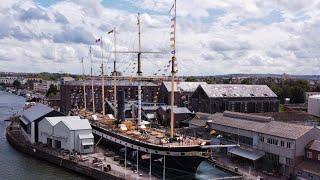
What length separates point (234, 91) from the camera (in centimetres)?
7906

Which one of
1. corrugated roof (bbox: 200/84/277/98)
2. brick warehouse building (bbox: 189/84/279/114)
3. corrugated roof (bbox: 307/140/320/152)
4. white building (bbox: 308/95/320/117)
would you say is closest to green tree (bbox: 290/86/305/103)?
white building (bbox: 308/95/320/117)

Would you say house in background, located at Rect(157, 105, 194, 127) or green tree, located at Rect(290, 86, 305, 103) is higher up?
green tree, located at Rect(290, 86, 305, 103)

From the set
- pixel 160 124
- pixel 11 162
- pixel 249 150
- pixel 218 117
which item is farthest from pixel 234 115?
pixel 11 162

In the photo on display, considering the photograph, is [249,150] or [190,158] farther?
[249,150]

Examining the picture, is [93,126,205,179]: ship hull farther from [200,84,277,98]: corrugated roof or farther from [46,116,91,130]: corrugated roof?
[200,84,277,98]: corrugated roof

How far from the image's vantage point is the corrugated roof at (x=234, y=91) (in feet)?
251

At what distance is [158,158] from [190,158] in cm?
384

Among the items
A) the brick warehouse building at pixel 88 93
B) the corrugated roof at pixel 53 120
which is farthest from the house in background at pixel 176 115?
the corrugated roof at pixel 53 120

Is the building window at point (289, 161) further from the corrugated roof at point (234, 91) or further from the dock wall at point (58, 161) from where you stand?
the corrugated roof at point (234, 91)

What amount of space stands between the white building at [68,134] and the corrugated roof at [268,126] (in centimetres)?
1643

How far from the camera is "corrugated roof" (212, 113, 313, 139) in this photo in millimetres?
40597

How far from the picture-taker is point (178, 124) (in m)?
71.8

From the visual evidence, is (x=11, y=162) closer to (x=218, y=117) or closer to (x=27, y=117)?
(x=27, y=117)

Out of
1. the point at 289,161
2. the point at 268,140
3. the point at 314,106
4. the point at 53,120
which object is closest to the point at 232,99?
the point at 314,106
